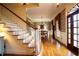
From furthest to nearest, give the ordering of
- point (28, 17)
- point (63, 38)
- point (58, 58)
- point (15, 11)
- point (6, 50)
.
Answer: point (63, 38) → point (6, 50) → point (28, 17) → point (15, 11) → point (58, 58)

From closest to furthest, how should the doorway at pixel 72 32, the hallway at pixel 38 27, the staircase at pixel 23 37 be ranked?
1. the hallway at pixel 38 27
2. the doorway at pixel 72 32
3. the staircase at pixel 23 37

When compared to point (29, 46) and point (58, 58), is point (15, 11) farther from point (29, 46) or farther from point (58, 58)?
point (58, 58)

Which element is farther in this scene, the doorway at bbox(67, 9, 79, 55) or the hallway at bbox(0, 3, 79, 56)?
the doorway at bbox(67, 9, 79, 55)

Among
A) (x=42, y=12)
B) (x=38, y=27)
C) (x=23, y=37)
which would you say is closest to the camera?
(x=42, y=12)

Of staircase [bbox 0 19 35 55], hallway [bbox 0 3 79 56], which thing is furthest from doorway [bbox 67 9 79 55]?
staircase [bbox 0 19 35 55]

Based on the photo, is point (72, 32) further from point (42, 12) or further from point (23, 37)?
point (23, 37)

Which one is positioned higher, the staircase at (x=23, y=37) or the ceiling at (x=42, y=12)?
the ceiling at (x=42, y=12)

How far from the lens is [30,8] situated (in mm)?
3166

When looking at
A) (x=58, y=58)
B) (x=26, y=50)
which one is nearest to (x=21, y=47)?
(x=26, y=50)

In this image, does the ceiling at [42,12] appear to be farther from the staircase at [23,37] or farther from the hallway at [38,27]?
the staircase at [23,37]

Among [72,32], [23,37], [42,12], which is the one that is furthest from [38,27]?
[72,32]

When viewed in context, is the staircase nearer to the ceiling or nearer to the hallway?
the hallway

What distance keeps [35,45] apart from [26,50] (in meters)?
0.32

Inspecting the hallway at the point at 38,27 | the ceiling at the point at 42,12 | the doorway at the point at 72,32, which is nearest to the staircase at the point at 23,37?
the hallway at the point at 38,27
